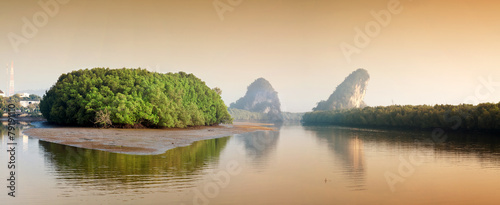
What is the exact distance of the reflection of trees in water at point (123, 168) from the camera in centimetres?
1708

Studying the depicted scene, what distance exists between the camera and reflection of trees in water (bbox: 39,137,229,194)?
1708cm

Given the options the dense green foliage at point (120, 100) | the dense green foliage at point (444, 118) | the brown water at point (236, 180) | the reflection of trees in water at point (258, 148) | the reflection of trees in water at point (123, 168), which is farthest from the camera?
the dense green foliage at point (444, 118)

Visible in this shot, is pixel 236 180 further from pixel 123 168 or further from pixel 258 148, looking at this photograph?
pixel 258 148

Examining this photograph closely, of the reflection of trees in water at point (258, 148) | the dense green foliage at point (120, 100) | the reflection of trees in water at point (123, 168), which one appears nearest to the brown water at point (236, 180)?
the reflection of trees in water at point (123, 168)

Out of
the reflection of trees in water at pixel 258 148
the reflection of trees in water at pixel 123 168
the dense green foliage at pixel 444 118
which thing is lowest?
the reflection of trees in water at pixel 258 148

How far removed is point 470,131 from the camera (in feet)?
252

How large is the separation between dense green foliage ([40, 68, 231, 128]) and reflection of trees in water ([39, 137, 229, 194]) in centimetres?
2873

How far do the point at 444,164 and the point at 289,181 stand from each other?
49.1 ft

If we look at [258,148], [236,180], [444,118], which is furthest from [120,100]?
[444,118]

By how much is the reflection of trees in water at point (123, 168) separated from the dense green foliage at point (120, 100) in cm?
2873

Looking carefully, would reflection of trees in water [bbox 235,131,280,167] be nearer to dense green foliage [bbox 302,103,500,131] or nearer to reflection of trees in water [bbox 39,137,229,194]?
reflection of trees in water [bbox 39,137,229,194]

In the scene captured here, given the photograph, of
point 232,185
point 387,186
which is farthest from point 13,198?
point 387,186

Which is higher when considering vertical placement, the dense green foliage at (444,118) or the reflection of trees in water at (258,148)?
the dense green foliage at (444,118)

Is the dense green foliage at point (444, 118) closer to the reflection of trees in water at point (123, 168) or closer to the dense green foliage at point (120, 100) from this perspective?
the dense green foliage at point (120, 100)
